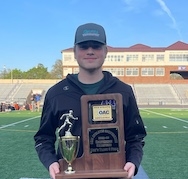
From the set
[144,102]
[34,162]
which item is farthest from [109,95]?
[144,102]

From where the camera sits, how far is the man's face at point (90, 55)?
2314 mm

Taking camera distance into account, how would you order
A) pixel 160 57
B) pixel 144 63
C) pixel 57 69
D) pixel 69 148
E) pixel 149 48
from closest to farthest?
pixel 69 148, pixel 144 63, pixel 160 57, pixel 149 48, pixel 57 69

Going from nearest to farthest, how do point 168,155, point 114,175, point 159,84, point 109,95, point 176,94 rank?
point 114,175, point 109,95, point 168,155, point 176,94, point 159,84

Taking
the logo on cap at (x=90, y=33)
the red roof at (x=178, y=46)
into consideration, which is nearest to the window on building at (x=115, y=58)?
→ the red roof at (x=178, y=46)

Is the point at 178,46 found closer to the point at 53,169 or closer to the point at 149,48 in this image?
the point at 149,48

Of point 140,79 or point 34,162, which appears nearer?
point 34,162

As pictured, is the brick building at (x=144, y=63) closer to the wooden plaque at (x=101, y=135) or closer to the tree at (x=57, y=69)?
the tree at (x=57, y=69)

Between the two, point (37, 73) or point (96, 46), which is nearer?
point (96, 46)

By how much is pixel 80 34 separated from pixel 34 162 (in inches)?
174

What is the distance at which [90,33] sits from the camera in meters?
2.31

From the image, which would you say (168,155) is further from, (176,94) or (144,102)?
(176,94)

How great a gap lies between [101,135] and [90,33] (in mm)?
690

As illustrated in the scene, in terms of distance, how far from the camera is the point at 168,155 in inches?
272

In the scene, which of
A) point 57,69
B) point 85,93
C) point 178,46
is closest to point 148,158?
point 85,93
